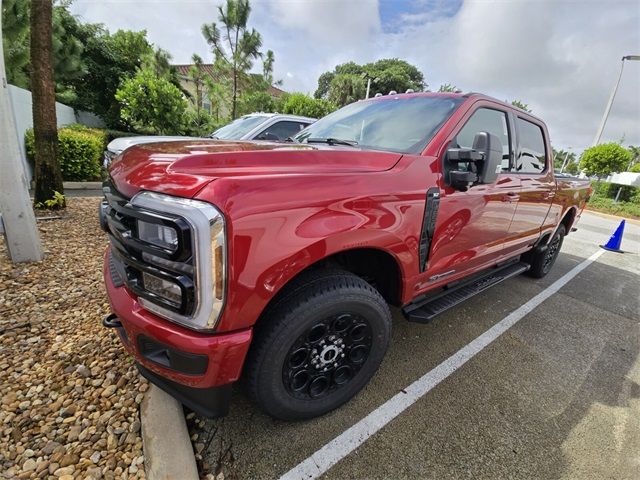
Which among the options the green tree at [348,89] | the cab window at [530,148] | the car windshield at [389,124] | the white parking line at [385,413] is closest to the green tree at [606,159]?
the green tree at [348,89]

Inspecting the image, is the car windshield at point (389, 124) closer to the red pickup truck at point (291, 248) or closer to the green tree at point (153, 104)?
the red pickup truck at point (291, 248)

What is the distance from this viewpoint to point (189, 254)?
1228 mm

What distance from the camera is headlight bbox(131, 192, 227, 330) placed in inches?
47.3

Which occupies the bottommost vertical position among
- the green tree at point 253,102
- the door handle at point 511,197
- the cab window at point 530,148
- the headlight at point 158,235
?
the headlight at point 158,235

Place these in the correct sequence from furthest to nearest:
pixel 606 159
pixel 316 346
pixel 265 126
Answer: pixel 606 159 → pixel 265 126 → pixel 316 346

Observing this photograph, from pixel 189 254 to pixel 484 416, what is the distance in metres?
2.07

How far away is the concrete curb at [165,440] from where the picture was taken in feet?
4.79

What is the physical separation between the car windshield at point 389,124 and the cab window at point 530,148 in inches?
46.4

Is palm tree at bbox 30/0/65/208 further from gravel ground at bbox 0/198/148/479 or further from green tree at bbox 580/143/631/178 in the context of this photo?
green tree at bbox 580/143/631/178

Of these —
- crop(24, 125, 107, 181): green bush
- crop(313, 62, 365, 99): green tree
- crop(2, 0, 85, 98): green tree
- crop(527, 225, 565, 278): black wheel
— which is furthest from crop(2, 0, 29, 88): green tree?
crop(313, 62, 365, 99): green tree

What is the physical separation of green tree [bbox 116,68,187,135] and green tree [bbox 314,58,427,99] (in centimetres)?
Result: 3239

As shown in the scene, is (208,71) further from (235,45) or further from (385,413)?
(385,413)

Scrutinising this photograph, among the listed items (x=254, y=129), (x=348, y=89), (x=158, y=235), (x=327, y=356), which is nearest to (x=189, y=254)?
(x=158, y=235)

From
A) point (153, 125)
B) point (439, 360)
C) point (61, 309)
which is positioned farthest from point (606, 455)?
point (153, 125)
